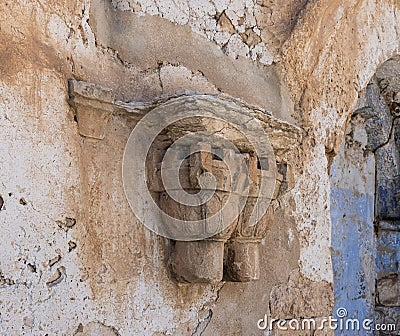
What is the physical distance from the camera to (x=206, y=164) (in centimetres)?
165

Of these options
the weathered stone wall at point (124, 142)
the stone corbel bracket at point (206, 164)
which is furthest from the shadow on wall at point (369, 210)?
the stone corbel bracket at point (206, 164)

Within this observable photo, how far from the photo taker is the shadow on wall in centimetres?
347

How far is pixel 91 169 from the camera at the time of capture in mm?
1573

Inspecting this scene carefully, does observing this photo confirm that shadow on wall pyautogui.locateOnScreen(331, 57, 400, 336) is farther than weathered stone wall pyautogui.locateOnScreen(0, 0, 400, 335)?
Yes

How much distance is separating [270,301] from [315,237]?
0.34 meters

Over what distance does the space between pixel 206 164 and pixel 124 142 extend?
0.24 meters

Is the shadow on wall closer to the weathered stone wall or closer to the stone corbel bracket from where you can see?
the weathered stone wall

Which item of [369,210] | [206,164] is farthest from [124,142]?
[369,210]

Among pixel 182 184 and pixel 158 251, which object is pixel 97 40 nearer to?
pixel 182 184

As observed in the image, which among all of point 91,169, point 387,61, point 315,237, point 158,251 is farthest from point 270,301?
point 387,61

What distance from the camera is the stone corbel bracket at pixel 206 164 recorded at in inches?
61.3

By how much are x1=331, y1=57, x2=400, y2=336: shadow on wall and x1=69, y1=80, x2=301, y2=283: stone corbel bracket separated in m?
1.60

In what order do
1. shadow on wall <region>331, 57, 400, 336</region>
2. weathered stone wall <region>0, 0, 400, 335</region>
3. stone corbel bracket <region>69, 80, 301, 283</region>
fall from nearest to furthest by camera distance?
weathered stone wall <region>0, 0, 400, 335</region> → stone corbel bracket <region>69, 80, 301, 283</region> → shadow on wall <region>331, 57, 400, 336</region>

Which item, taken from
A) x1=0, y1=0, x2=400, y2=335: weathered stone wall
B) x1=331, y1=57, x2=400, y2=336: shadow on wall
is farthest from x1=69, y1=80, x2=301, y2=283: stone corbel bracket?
x1=331, y1=57, x2=400, y2=336: shadow on wall
